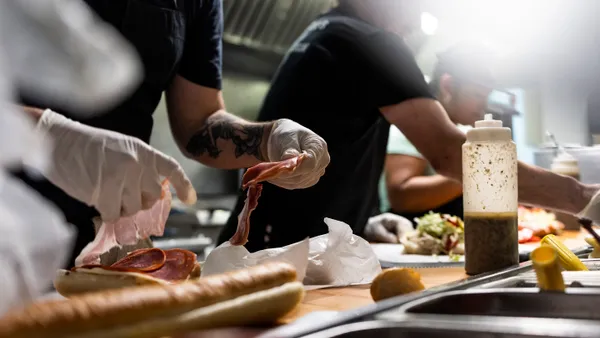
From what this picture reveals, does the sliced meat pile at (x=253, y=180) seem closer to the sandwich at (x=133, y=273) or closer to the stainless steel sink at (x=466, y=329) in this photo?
the sandwich at (x=133, y=273)

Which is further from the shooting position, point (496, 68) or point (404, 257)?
point (496, 68)

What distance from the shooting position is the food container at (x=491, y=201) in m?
1.29

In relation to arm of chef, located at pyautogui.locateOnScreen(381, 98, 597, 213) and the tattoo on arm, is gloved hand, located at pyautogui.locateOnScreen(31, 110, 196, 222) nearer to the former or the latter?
the tattoo on arm

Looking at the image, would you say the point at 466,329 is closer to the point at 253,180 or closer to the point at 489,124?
the point at 253,180

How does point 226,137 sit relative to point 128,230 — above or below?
above

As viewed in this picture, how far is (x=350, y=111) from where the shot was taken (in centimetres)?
233

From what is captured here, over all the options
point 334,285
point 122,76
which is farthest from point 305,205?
point 122,76

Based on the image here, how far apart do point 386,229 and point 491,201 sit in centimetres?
129

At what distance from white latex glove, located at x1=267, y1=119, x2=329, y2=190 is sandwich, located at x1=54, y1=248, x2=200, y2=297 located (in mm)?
317

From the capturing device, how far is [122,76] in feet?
3.25

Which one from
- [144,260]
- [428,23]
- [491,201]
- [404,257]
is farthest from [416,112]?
[428,23]

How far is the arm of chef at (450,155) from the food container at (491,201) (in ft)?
2.04

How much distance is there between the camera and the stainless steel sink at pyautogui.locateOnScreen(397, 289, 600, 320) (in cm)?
84

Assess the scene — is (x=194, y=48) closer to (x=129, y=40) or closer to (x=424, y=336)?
(x=129, y=40)
